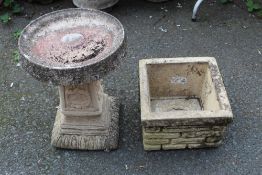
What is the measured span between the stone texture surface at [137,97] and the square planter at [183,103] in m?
0.16

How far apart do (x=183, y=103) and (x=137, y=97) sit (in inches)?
17.0

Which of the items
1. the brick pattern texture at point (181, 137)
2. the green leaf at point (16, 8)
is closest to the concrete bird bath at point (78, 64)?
the brick pattern texture at point (181, 137)

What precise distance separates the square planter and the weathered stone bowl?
0.45 m

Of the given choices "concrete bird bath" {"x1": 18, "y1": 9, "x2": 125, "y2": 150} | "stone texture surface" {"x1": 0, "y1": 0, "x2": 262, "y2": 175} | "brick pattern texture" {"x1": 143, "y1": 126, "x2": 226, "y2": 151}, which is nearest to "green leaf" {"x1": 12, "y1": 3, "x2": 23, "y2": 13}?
"stone texture surface" {"x1": 0, "y1": 0, "x2": 262, "y2": 175}

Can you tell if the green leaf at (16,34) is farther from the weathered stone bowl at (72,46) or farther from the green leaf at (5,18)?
the weathered stone bowl at (72,46)

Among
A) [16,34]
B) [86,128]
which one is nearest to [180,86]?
[86,128]

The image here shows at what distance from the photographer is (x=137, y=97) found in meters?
3.41

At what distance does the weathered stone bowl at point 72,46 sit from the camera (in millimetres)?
2355

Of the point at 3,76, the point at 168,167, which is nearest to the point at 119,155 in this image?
the point at 168,167

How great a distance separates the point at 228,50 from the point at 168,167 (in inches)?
64.4

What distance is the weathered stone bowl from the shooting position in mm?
2355

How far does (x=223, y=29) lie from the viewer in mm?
4230

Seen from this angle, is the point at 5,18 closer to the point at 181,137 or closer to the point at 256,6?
the point at 181,137

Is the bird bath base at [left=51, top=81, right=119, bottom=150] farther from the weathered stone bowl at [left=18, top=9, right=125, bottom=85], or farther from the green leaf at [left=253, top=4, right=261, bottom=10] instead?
the green leaf at [left=253, top=4, right=261, bottom=10]
